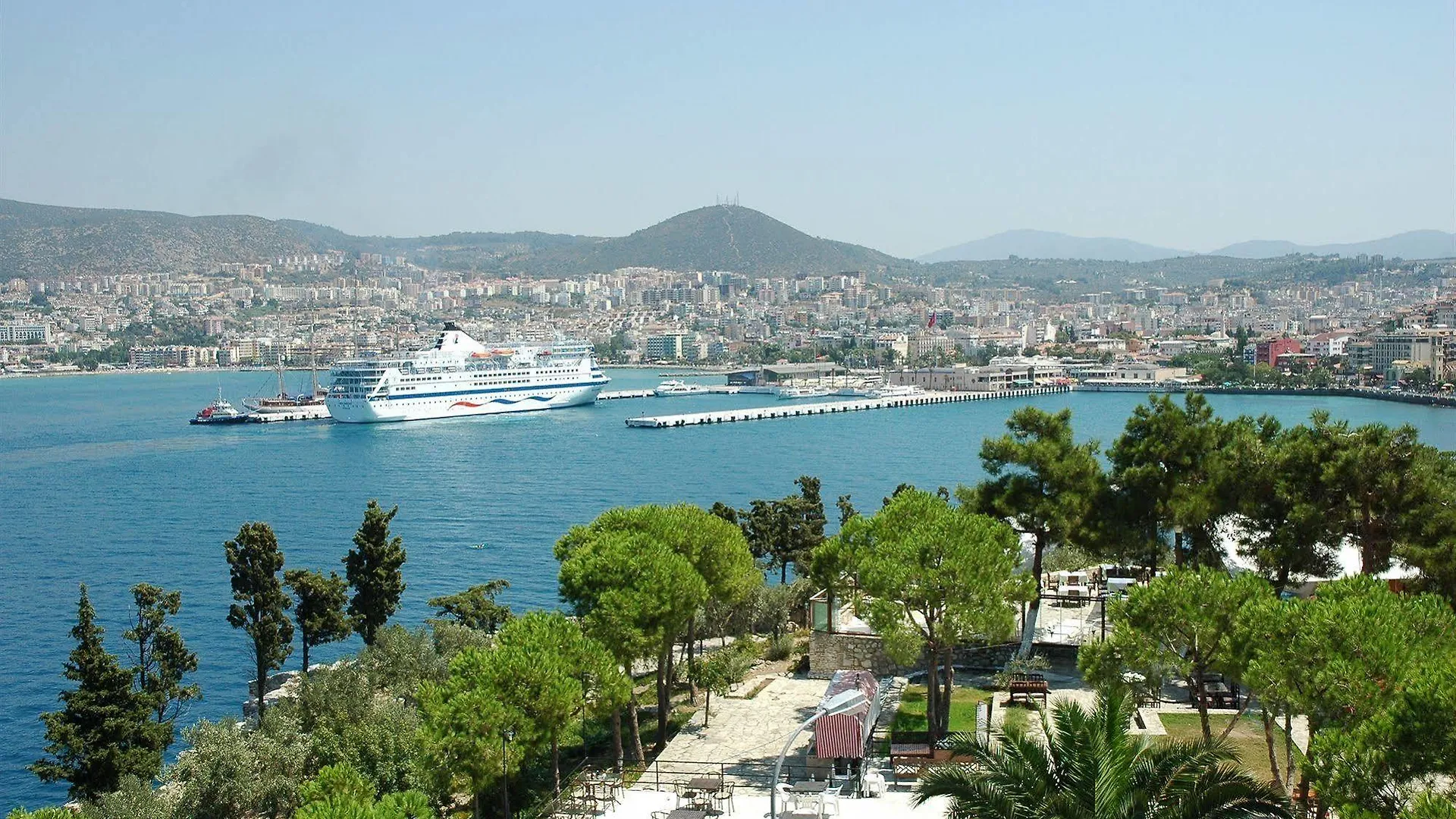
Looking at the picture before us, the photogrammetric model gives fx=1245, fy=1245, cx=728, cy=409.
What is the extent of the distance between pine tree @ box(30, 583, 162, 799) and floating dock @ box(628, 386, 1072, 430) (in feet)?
110

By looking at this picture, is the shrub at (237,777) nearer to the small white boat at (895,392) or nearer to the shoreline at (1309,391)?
the shoreline at (1309,391)

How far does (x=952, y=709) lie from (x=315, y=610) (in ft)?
20.2

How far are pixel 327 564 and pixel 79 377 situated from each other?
73.4 m

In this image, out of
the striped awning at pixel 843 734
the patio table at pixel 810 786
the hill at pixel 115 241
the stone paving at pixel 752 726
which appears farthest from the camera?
the hill at pixel 115 241

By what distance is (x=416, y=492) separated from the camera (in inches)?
1073

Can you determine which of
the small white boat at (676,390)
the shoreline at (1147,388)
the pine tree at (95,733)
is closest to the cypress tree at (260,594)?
the pine tree at (95,733)

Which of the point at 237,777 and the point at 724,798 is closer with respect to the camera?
the point at 724,798

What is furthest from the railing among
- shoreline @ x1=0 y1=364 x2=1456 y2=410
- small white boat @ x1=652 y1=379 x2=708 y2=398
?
small white boat @ x1=652 y1=379 x2=708 y2=398

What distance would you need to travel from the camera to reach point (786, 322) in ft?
409

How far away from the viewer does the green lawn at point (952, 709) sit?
8086 millimetres

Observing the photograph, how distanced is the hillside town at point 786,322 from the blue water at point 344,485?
1310 centimetres

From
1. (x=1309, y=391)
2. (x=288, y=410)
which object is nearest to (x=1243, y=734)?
(x=288, y=410)

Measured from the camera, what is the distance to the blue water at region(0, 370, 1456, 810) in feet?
51.2

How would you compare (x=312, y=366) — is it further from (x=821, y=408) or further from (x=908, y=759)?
(x=908, y=759)
